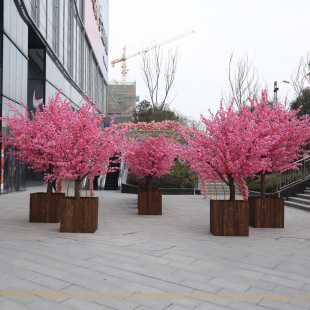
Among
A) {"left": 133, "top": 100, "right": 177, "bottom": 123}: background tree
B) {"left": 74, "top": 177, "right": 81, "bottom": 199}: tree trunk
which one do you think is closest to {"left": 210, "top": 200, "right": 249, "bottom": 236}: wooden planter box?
{"left": 74, "top": 177, "right": 81, "bottom": 199}: tree trunk

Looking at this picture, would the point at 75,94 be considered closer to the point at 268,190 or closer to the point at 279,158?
the point at 268,190

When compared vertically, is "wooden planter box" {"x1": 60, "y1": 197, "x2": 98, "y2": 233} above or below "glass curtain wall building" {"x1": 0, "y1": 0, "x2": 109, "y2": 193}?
below

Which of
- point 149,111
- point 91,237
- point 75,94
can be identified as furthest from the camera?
point 149,111

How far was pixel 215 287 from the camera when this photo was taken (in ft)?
13.8

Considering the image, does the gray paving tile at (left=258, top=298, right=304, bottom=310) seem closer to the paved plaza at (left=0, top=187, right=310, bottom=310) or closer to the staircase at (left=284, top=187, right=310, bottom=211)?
the paved plaza at (left=0, top=187, right=310, bottom=310)

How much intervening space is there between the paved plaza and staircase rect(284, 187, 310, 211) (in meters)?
4.98

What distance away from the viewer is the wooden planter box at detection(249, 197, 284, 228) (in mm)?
8734

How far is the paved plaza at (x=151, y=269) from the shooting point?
3736 mm

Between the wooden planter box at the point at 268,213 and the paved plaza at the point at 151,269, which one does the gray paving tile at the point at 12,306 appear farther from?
the wooden planter box at the point at 268,213

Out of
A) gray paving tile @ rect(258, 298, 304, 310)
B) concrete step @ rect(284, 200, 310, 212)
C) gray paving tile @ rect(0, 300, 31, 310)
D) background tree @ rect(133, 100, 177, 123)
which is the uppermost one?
background tree @ rect(133, 100, 177, 123)

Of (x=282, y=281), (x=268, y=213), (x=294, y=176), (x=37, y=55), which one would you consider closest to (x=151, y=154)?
(x=268, y=213)

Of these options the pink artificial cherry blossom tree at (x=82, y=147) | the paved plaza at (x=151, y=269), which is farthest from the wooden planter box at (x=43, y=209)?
the pink artificial cherry blossom tree at (x=82, y=147)

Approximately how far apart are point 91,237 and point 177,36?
156607 mm

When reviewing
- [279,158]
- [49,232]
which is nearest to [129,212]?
[49,232]
